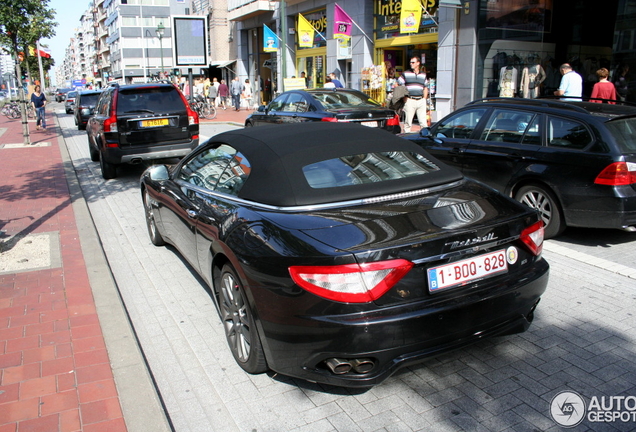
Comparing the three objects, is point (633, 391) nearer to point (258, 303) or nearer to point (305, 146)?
Result: point (258, 303)

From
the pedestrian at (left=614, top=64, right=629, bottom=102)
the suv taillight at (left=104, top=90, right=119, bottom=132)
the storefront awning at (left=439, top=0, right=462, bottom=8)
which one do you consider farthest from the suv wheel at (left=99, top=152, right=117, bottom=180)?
the pedestrian at (left=614, top=64, right=629, bottom=102)

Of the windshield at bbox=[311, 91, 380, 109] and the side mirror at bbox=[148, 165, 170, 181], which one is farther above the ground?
the windshield at bbox=[311, 91, 380, 109]

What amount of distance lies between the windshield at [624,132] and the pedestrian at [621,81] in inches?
363

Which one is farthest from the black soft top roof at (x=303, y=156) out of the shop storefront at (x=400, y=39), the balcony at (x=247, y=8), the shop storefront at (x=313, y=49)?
the balcony at (x=247, y=8)

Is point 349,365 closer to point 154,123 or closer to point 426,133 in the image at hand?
point 426,133

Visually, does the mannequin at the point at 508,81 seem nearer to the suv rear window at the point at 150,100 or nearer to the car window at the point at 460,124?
the car window at the point at 460,124

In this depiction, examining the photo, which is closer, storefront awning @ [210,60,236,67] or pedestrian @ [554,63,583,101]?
pedestrian @ [554,63,583,101]

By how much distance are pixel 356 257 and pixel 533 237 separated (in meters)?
1.29

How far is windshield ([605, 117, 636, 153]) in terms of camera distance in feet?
18.2

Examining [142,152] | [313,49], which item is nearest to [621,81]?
[142,152]

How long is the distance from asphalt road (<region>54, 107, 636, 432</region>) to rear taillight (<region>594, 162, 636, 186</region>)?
892mm

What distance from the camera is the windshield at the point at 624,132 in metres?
5.55

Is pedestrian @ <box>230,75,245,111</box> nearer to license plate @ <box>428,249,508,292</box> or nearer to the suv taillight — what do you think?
the suv taillight

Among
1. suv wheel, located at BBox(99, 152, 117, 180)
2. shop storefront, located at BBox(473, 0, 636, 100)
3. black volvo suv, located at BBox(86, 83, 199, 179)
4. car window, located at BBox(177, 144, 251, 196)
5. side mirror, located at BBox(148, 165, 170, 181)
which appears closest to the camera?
car window, located at BBox(177, 144, 251, 196)
